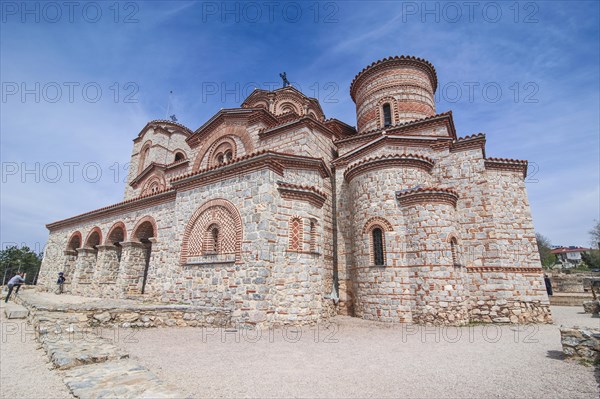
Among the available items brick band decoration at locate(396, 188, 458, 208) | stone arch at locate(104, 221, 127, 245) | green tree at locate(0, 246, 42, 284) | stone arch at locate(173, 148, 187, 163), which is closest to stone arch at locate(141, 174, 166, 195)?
stone arch at locate(173, 148, 187, 163)

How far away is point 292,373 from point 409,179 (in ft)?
23.6

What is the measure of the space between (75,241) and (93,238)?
2.36 meters

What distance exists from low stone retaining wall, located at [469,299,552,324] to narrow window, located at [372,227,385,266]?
332 centimetres

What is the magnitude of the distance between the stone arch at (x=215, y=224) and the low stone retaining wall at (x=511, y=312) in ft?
25.2

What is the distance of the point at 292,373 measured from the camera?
4.29 m

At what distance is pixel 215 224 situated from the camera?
8.98m

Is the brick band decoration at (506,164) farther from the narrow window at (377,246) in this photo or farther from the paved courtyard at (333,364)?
the paved courtyard at (333,364)

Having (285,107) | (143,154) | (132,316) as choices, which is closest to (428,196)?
(132,316)

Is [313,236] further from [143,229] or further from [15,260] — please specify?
[15,260]

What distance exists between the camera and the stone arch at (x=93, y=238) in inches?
596

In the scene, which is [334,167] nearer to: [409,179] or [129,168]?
[409,179]

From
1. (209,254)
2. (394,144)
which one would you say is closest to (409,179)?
(394,144)

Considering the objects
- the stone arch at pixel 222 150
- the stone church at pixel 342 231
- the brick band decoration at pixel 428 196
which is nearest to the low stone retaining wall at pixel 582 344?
the stone church at pixel 342 231

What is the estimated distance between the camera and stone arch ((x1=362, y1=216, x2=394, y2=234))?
9.20 m
